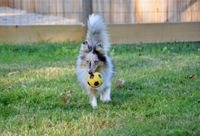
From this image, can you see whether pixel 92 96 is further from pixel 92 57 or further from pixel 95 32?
pixel 95 32

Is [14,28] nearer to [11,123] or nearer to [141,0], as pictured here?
[141,0]

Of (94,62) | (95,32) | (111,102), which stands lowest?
(111,102)

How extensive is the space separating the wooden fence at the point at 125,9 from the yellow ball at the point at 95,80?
222 inches

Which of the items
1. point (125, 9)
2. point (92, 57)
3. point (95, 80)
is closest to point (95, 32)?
point (92, 57)

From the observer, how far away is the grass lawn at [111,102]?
3.85m

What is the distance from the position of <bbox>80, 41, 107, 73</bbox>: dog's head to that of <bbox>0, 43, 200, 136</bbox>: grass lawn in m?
0.36

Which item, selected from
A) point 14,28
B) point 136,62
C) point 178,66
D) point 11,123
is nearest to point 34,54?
point 14,28

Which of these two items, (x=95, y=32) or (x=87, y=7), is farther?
(x=87, y=7)

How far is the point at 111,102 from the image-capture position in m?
4.79

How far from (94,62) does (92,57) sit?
0.17ft

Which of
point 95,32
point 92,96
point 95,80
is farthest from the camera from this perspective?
point 95,32

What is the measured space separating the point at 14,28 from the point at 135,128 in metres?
6.46

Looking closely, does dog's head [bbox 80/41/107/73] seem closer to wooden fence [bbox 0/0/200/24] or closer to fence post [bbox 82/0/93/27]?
fence post [bbox 82/0/93/27]

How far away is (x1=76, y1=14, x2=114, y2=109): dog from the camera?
4684mm
